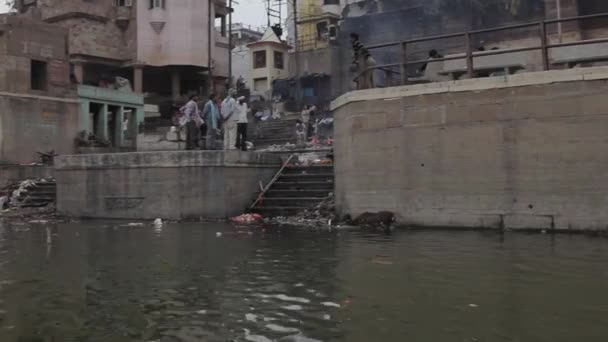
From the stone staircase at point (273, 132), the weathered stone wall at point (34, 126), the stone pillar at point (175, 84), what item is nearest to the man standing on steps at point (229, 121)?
the weathered stone wall at point (34, 126)

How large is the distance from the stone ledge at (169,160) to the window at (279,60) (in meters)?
39.1

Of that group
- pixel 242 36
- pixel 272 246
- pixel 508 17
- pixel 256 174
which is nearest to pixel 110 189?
pixel 256 174

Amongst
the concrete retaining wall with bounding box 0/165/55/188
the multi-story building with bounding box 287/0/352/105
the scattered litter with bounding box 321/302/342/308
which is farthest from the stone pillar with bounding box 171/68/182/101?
the scattered litter with bounding box 321/302/342/308

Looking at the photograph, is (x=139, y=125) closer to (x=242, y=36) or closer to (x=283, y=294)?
(x=283, y=294)

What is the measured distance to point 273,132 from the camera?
36.4 m

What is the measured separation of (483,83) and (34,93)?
16.9m

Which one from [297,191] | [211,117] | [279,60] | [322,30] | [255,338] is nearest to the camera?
[255,338]

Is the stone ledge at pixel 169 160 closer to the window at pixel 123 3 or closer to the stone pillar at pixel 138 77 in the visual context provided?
the stone pillar at pixel 138 77

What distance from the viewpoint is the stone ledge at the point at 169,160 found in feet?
48.9

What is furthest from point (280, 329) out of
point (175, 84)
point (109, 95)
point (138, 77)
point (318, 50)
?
point (318, 50)

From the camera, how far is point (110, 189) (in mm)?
15836

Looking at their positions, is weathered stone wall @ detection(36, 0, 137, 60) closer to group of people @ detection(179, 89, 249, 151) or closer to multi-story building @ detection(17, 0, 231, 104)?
multi-story building @ detection(17, 0, 231, 104)

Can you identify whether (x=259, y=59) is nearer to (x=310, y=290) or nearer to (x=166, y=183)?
(x=166, y=183)

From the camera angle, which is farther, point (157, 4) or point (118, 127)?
point (157, 4)
